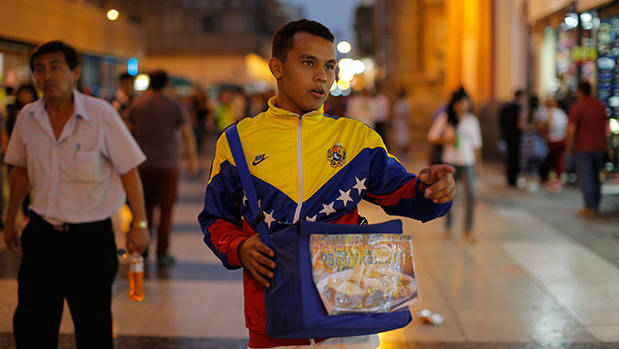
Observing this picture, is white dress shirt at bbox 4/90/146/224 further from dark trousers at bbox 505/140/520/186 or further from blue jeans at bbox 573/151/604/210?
dark trousers at bbox 505/140/520/186

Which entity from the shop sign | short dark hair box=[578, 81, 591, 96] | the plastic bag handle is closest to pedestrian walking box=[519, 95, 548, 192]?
the shop sign

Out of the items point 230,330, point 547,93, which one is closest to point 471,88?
point 547,93

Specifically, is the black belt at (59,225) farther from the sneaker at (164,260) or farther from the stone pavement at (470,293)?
the sneaker at (164,260)

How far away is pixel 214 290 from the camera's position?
739cm

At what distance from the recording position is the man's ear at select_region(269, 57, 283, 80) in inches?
116

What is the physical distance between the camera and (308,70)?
286cm

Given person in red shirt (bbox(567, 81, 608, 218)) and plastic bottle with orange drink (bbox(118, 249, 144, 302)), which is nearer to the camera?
plastic bottle with orange drink (bbox(118, 249, 144, 302))

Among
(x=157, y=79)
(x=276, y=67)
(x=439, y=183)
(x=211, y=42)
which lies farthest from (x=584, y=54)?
(x=211, y=42)

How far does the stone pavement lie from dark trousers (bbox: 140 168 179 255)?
319mm

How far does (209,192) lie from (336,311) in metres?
0.71

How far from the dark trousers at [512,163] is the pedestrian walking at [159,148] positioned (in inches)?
358

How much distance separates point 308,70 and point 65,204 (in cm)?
187

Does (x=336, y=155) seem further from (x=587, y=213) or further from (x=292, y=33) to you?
(x=587, y=213)

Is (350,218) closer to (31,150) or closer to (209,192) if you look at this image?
(209,192)
